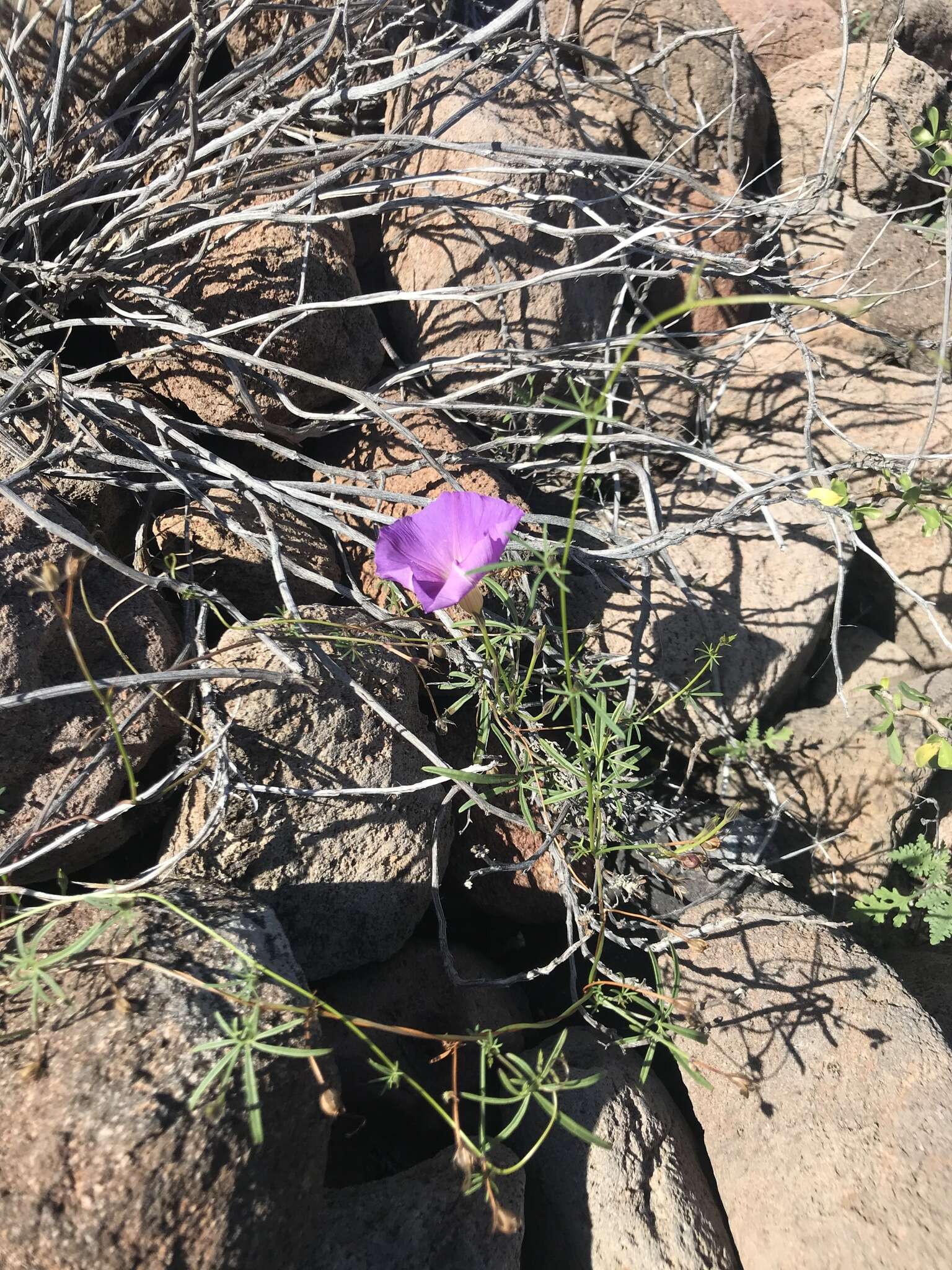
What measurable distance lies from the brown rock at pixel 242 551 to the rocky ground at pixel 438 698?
0.01 metres

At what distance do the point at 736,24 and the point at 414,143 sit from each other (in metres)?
1.99

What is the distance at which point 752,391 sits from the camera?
260 centimetres

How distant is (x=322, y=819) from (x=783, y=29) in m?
3.24

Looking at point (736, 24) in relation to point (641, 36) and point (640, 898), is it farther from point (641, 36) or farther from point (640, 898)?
point (640, 898)

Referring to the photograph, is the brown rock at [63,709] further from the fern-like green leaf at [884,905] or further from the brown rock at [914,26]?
the brown rock at [914,26]

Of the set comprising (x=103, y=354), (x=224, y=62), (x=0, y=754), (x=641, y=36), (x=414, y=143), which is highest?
(x=641, y=36)

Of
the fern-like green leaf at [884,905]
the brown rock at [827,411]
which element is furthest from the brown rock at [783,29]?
the fern-like green leaf at [884,905]

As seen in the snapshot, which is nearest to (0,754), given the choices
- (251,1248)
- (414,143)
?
(251,1248)

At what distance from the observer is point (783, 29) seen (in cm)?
310

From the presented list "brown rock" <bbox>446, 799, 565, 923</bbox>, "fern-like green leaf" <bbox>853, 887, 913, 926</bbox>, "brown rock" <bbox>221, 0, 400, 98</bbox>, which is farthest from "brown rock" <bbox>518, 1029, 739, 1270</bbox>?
"brown rock" <bbox>221, 0, 400, 98</bbox>

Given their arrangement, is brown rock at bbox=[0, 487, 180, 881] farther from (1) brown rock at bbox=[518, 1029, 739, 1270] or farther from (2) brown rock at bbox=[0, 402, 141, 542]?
(1) brown rock at bbox=[518, 1029, 739, 1270]

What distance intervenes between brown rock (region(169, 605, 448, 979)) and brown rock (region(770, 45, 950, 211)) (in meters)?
2.30

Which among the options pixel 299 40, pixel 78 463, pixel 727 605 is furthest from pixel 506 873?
pixel 299 40

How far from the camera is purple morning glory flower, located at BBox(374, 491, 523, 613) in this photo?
1418 millimetres
